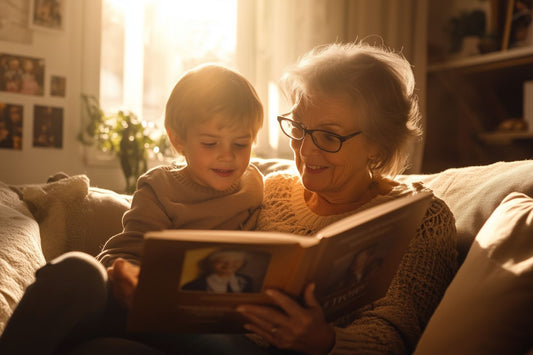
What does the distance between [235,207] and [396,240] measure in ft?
1.61

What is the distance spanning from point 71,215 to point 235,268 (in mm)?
1066

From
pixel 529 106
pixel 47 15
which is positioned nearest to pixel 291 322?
pixel 47 15

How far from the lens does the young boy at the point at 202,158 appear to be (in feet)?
3.91

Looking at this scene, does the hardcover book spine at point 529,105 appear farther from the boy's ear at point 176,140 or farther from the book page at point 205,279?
the book page at point 205,279

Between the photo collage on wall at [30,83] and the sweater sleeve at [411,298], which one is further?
the photo collage on wall at [30,83]

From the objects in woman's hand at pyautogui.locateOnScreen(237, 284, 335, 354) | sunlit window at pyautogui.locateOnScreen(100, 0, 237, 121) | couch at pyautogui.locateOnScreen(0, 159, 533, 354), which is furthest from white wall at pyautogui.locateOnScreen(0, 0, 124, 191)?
woman's hand at pyautogui.locateOnScreen(237, 284, 335, 354)

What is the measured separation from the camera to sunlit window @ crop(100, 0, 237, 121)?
269cm

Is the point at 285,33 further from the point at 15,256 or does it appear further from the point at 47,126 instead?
the point at 15,256

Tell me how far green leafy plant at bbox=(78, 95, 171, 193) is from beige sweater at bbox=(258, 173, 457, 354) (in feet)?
4.18

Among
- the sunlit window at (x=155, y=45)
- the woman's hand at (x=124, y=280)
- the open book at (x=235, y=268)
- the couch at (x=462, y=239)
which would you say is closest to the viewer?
the open book at (x=235, y=268)

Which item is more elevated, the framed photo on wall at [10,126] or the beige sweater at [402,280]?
the framed photo on wall at [10,126]

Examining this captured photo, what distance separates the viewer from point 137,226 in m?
1.16

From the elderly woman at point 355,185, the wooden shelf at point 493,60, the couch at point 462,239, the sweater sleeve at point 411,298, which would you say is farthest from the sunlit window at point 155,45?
the sweater sleeve at point 411,298

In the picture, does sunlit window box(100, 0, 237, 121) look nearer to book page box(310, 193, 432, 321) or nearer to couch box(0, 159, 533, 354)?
couch box(0, 159, 533, 354)
